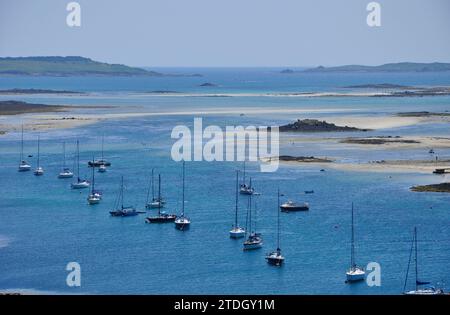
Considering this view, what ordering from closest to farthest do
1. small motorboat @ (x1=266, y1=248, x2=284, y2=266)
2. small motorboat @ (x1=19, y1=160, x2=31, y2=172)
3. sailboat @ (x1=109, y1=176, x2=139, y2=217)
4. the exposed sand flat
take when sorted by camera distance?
small motorboat @ (x1=266, y1=248, x2=284, y2=266)
sailboat @ (x1=109, y1=176, x2=139, y2=217)
the exposed sand flat
small motorboat @ (x1=19, y1=160, x2=31, y2=172)

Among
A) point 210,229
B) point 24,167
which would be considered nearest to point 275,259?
point 210,229

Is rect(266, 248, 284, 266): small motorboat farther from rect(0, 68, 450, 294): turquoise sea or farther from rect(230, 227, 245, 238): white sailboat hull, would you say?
rect(230, 227, 245, 238): white sailboat hull

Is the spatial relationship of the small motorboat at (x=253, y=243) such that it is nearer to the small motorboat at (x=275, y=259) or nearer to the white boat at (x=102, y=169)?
the small motorboat at (x=275, y=259)

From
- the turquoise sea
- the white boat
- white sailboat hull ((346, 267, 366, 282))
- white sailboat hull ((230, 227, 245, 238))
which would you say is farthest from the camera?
the white boat

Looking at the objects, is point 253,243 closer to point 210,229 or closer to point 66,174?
point 210,229

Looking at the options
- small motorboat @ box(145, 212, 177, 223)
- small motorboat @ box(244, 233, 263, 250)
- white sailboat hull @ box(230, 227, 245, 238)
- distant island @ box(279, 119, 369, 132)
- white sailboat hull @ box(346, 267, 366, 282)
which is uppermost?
distant island @ box(279, 119, 369, 132)

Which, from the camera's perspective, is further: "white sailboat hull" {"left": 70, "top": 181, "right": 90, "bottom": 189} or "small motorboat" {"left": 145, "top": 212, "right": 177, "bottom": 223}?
"white sailboat hull" {"left": 70, "top": 181, "right": 90, "bottom": 189}

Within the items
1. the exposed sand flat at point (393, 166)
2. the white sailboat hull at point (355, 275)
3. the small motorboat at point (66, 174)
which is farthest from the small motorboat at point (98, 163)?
the white sailboat hull at point (355, 275)

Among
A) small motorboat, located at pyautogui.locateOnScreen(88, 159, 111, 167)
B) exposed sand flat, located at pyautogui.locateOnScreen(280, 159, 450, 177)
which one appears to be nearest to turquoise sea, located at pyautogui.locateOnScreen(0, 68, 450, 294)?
small motorboat, located at pyautogui.locateOnScreen(88, 159, 111, 167)

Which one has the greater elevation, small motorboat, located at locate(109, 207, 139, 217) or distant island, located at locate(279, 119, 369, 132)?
distant island, located at locate(279, 119, 369, 132)

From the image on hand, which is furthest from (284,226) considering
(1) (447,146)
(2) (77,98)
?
(2) (77,98)

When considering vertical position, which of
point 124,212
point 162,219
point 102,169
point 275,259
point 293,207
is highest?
point 102,169

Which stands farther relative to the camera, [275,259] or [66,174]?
[66,174]
